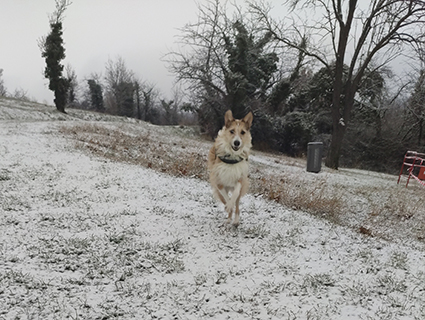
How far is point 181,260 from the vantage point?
3893mm

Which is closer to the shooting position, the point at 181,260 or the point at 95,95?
the point at 181,260

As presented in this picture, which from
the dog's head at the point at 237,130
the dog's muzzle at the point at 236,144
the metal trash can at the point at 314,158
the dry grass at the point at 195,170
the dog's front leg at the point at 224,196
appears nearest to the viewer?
the dog's muzzle at the point at 236,144

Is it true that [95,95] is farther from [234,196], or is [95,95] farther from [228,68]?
[234,196]

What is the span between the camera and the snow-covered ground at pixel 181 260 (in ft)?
9.60

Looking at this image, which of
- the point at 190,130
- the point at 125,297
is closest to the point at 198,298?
the point at 125,297

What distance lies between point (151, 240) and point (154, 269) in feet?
2.63

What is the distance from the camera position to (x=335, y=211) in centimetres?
698

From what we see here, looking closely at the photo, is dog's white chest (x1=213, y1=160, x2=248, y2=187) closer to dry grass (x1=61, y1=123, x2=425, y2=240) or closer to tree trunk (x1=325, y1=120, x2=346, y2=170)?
dry grass (x1=61, y1=123, x2=425, y2=240)

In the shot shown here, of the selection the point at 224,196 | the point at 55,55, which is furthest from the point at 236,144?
the point at 55,55

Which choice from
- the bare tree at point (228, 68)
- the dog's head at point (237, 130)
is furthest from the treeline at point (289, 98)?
the dog's head at point (237, 130)

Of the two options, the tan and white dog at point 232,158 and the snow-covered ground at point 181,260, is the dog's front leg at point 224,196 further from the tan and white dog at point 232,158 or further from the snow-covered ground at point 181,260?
the snow-covered ground at point 181,260

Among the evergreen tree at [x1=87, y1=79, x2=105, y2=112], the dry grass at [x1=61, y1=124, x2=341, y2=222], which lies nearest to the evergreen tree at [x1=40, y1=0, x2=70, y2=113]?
the dry grass at [x1=61, y1=124, x2=341, y2=222]

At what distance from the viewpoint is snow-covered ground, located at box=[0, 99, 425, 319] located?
2.93 m

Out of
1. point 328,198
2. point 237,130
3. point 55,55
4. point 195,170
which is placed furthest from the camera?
point 55,55
